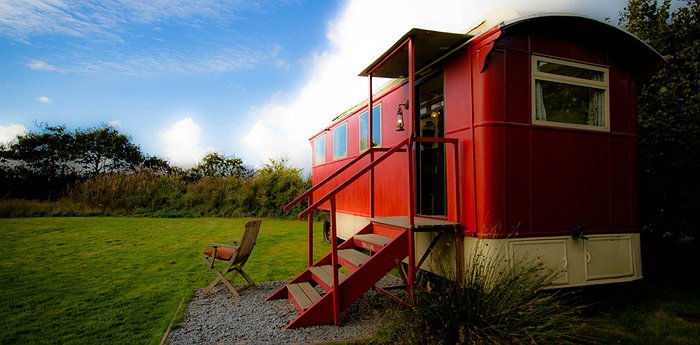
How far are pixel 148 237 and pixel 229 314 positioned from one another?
265 inches

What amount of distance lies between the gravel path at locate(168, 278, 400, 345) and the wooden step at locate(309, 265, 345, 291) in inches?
15.1

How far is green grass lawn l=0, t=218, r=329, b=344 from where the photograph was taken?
12.7 ft

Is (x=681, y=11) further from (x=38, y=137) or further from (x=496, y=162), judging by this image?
(x=38, y=137)

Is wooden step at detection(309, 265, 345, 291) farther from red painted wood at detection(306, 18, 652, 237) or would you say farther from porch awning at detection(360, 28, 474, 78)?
porch awning at detection(360, 28, 474, 78)

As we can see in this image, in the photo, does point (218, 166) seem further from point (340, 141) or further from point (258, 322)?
point (258, 322)

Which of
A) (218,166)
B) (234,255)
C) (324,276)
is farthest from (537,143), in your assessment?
(218,166)

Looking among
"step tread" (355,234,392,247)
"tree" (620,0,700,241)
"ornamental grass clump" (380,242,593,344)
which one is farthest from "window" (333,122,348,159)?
"ornamental grass clump" (380,242,593,344)

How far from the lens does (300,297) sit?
167 inches

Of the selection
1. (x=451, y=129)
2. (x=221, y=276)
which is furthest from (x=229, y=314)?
(x=451, y=129)

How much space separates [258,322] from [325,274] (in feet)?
2.79

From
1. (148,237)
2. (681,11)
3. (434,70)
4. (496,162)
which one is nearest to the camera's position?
(496,162)

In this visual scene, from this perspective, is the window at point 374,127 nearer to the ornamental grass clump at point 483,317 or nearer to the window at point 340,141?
the window at point 340,141

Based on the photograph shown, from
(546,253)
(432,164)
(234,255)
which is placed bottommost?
(234,255)

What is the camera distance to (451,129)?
434 centimetres
